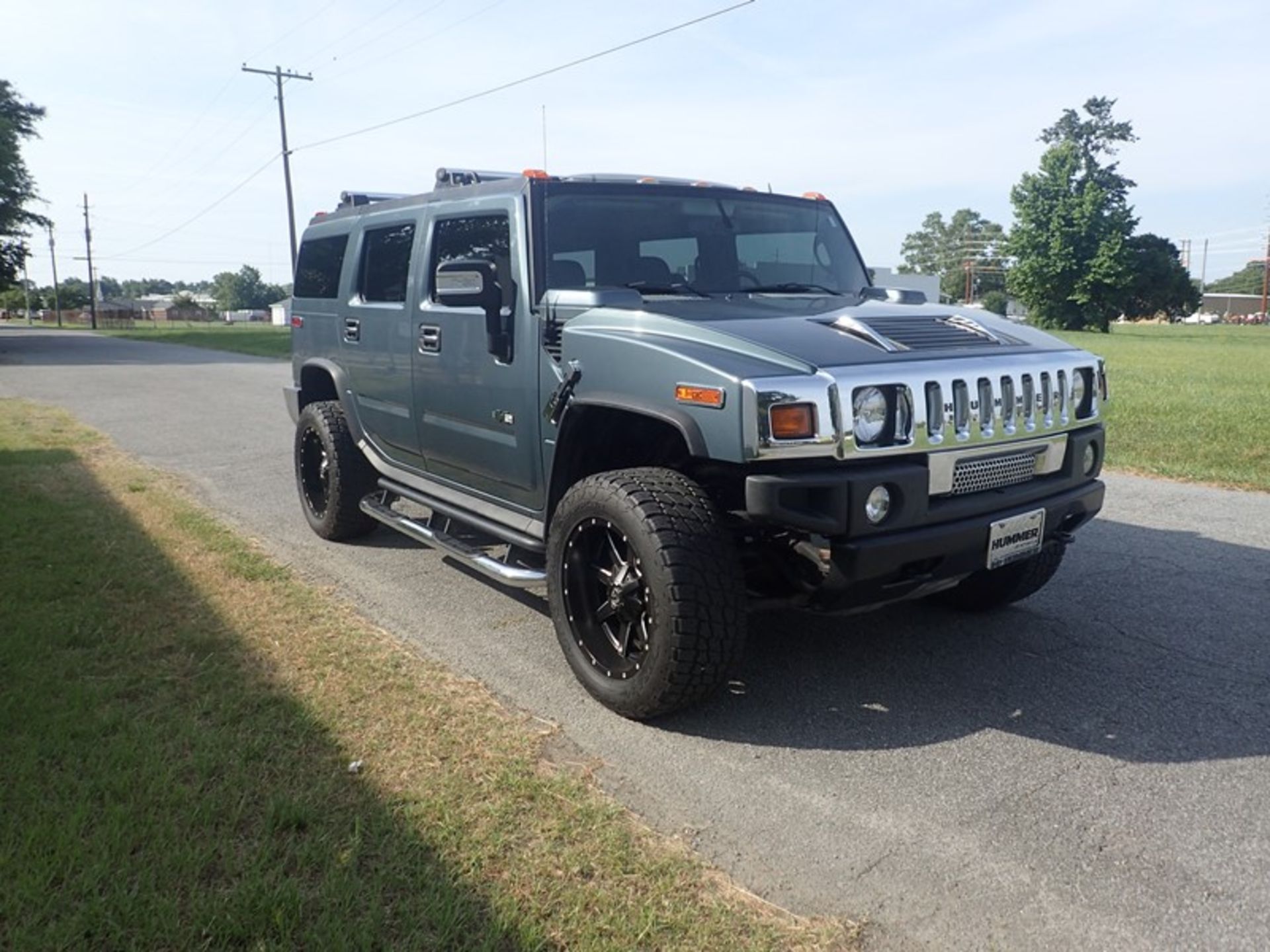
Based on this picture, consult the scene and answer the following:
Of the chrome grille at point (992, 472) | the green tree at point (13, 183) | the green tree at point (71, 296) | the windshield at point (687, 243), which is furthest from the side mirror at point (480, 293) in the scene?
the green tree at point (71, 296)

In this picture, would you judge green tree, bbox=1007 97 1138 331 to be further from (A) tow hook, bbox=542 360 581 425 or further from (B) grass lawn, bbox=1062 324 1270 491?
(A) tow hook, bbox=542 360 581 425

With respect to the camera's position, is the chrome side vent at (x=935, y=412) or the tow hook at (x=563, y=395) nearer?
the chrome side vent at (x=935, y=412)

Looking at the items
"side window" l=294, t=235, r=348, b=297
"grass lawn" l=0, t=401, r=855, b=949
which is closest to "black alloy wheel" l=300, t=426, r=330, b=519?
"side window" l=294, t=235, r=348, b=297

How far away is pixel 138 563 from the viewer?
5324 mm

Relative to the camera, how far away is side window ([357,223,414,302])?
16.7 feet

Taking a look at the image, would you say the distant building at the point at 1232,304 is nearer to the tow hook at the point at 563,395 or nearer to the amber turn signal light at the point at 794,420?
the tow hook at the point at 563,395

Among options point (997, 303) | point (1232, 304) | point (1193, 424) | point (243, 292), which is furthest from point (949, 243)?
point (1193, 424)

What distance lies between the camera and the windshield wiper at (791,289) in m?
4.43

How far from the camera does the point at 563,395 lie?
3.80 meters

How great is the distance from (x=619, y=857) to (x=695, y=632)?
32.1 inches

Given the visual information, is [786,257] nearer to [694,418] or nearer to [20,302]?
[694,418]

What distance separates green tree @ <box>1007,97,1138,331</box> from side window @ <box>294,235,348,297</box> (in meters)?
63.0

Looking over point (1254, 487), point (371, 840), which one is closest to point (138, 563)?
point (371, 840)

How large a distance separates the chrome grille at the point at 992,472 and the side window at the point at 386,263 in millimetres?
3040
